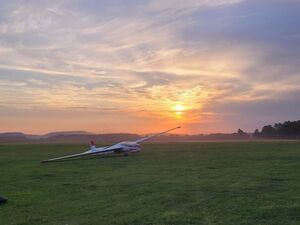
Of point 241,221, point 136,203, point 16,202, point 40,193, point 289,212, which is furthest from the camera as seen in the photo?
point 40,193

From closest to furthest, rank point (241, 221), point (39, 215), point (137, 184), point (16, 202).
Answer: point (241, 221) < point (39, 215) < point (16, 202) < point (137, 184)

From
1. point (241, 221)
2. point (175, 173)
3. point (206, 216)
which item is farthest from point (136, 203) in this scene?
point (175, 173)

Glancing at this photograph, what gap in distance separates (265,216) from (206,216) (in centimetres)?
158

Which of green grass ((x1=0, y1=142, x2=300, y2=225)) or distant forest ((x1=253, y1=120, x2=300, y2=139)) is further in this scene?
distant forest ((x1=253, y1=120, x2=300, y2=139))

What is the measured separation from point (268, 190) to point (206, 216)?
4.99 meters

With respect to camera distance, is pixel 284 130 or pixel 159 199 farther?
pixel 284 130

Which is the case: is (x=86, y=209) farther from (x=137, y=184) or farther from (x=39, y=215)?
(x=137, y=184)

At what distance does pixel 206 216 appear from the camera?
12109mm

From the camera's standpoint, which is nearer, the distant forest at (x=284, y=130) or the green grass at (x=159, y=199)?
the green grass at (x=159, y=199)

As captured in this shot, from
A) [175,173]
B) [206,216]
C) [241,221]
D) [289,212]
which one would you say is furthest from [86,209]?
[175,173]

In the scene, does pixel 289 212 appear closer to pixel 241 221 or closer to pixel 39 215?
pixel 241 221

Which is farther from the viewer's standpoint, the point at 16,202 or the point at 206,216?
the point at 16,202

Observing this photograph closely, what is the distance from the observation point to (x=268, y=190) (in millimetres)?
16234

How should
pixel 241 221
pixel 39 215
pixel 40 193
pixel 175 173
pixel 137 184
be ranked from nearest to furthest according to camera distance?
1. pixel 241 221
2. pixel 39 215
3. pixel 40 193
4. pixel 137 184
5. pixel 175 173
